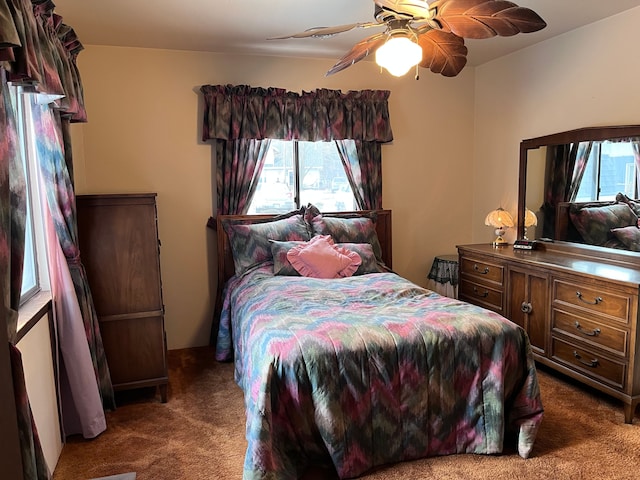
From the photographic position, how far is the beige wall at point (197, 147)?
12.2ft

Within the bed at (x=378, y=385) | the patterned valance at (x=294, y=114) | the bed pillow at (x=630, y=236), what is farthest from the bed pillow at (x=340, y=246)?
the bed pillow at (x=630, y=236)

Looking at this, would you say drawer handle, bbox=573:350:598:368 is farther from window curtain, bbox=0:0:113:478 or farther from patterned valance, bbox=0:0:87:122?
patterned valance, bbox=0:0:87:122

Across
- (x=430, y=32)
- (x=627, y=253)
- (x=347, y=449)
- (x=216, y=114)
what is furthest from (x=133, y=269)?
(x=627, y=253)

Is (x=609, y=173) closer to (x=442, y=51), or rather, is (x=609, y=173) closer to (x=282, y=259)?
(x=442, y=51)

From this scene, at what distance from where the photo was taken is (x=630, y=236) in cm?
312

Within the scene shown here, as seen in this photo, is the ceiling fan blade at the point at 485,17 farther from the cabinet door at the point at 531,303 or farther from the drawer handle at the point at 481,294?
the drawer handle at the point at 481,294

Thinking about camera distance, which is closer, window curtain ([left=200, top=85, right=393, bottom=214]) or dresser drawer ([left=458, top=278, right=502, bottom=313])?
dresser drawer ([left=458, top=278, right=502, bottom=313])

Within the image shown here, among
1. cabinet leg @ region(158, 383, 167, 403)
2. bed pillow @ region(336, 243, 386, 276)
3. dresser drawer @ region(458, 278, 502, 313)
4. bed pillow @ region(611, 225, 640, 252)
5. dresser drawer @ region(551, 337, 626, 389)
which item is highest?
bed pillow @ region(611, 225, 640, 252)

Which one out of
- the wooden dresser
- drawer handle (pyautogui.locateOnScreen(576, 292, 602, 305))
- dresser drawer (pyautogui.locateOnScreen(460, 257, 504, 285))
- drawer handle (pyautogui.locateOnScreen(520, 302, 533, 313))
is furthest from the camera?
dresser drawer (pyautogui.locateOnScreen(460, 257, 504, 285))

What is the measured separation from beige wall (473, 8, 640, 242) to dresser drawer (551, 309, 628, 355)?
4.07ft

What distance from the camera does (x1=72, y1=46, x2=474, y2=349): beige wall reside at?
12.2 feet

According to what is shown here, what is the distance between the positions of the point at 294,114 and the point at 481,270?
78.1 inches

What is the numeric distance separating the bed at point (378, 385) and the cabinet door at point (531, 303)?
885 mm

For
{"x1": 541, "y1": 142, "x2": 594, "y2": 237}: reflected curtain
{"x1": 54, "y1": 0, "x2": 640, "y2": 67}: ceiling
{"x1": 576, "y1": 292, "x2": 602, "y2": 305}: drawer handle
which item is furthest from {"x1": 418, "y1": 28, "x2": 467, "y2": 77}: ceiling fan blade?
{"x1": 576, "y1": 292, "x2": 602, "y2": 305}: drawer handle
